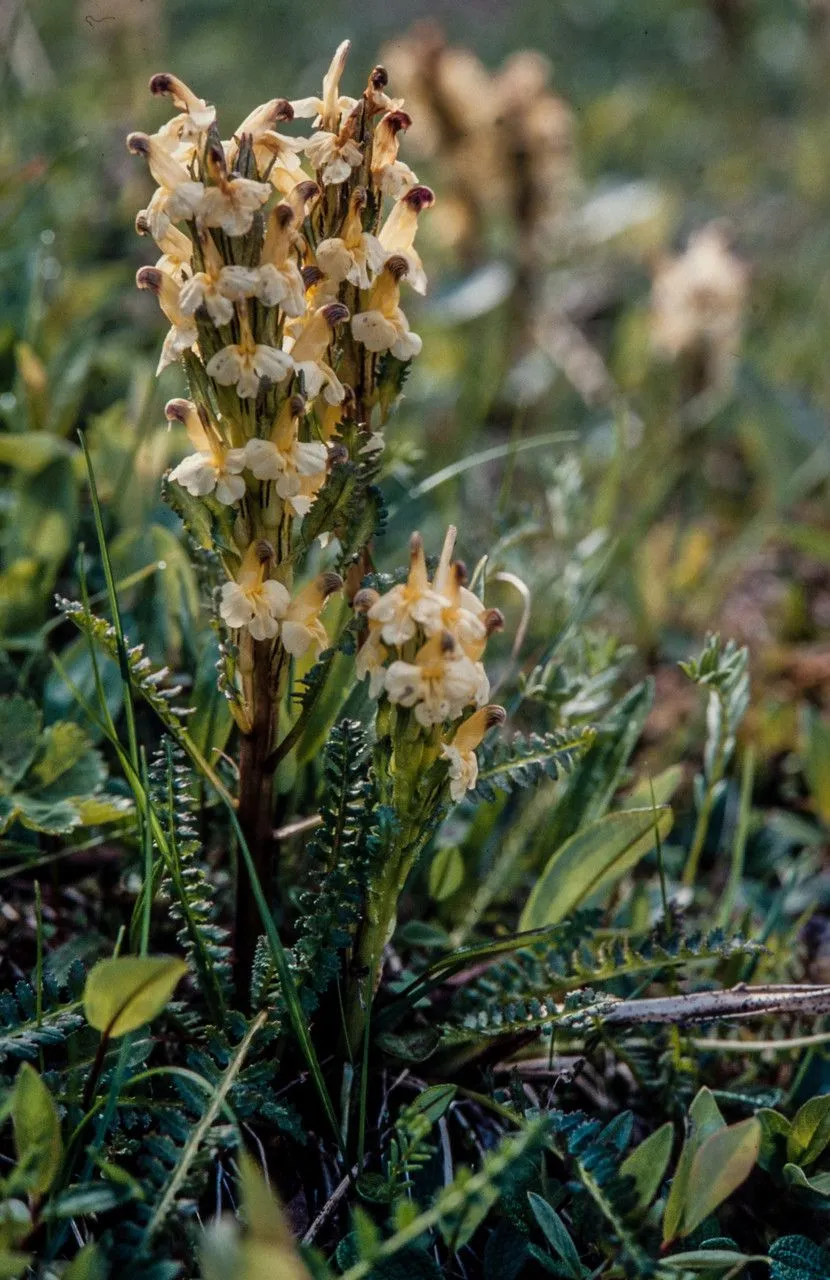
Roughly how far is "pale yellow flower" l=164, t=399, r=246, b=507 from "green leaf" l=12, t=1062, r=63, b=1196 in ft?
2.11

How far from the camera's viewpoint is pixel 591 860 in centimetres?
171

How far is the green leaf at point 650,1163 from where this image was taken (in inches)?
54.7

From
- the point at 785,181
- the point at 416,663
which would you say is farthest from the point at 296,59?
the point at 416,663

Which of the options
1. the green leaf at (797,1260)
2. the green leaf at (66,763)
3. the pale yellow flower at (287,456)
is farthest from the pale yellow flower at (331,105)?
the green leaf at (797,1260)

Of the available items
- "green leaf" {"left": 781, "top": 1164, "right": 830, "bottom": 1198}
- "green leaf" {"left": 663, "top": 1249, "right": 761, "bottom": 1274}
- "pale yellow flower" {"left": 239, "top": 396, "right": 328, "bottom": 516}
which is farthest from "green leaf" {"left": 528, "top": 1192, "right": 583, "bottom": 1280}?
"pale yellow flower" {"left": 239, "top": 396, "right": 328, "bottom": 516}

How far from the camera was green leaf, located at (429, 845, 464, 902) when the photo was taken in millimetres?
1825

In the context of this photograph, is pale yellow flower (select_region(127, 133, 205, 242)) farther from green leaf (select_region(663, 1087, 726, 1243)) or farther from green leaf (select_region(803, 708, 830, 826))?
green leaf (select_region(803, 708, 830, 826))

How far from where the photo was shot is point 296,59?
5.92 metres

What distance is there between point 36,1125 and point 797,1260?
93 cm

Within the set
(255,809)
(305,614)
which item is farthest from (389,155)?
(255,809)

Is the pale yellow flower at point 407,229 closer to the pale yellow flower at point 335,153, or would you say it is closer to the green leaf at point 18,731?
the pale yellow flower at point 335,153

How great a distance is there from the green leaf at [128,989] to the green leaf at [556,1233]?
524mm

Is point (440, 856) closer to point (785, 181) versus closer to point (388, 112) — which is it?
point (388, 112)

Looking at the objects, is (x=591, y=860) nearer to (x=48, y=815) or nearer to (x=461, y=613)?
(x=461, y=613)
